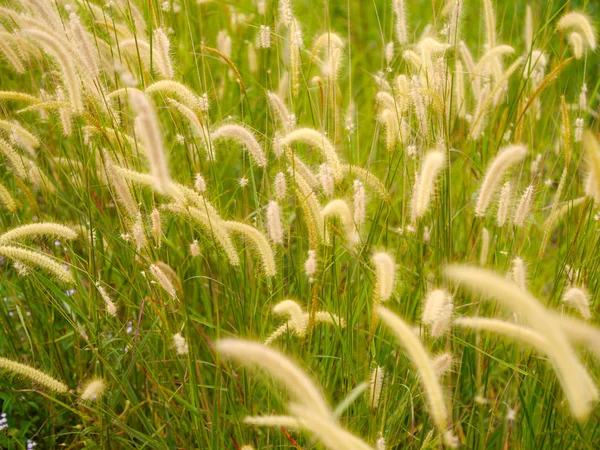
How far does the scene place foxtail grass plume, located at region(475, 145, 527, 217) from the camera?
1.62 meters

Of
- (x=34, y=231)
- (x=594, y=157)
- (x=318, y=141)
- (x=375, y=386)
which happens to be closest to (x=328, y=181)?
(x=318, y=141)

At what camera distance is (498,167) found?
1.69 meters

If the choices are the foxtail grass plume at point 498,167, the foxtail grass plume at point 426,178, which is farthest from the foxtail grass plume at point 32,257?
the foxtail grass plume at point 498,167

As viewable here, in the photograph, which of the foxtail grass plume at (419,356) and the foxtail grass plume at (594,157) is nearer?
the foxtail grass plume at (419,356)

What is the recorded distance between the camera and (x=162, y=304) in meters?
2.02

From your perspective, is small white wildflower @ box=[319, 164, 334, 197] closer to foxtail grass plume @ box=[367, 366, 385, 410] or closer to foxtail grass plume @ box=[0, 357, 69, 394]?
foxtail grass plume @ box=[367, 366, 385, 410]

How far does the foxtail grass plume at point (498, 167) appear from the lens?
5.32 ft

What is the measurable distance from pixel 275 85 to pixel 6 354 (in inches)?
78.5

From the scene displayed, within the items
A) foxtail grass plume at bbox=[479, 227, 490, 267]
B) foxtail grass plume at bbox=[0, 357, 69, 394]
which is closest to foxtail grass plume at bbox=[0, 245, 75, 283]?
foxtail grass plume at bbox=[0, 357, 69, 394]

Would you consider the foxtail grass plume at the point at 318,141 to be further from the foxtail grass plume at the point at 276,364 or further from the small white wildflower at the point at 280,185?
the foxtail grass plume at the point at 276,364

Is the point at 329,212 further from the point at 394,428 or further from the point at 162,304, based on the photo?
the point at 394,428

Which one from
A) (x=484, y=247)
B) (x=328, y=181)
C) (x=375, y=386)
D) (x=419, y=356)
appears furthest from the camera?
(x=484, y=247)

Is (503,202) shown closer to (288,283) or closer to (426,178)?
(426,178)

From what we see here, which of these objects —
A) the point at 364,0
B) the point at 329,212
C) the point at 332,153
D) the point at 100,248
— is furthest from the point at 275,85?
the point at 364,0
